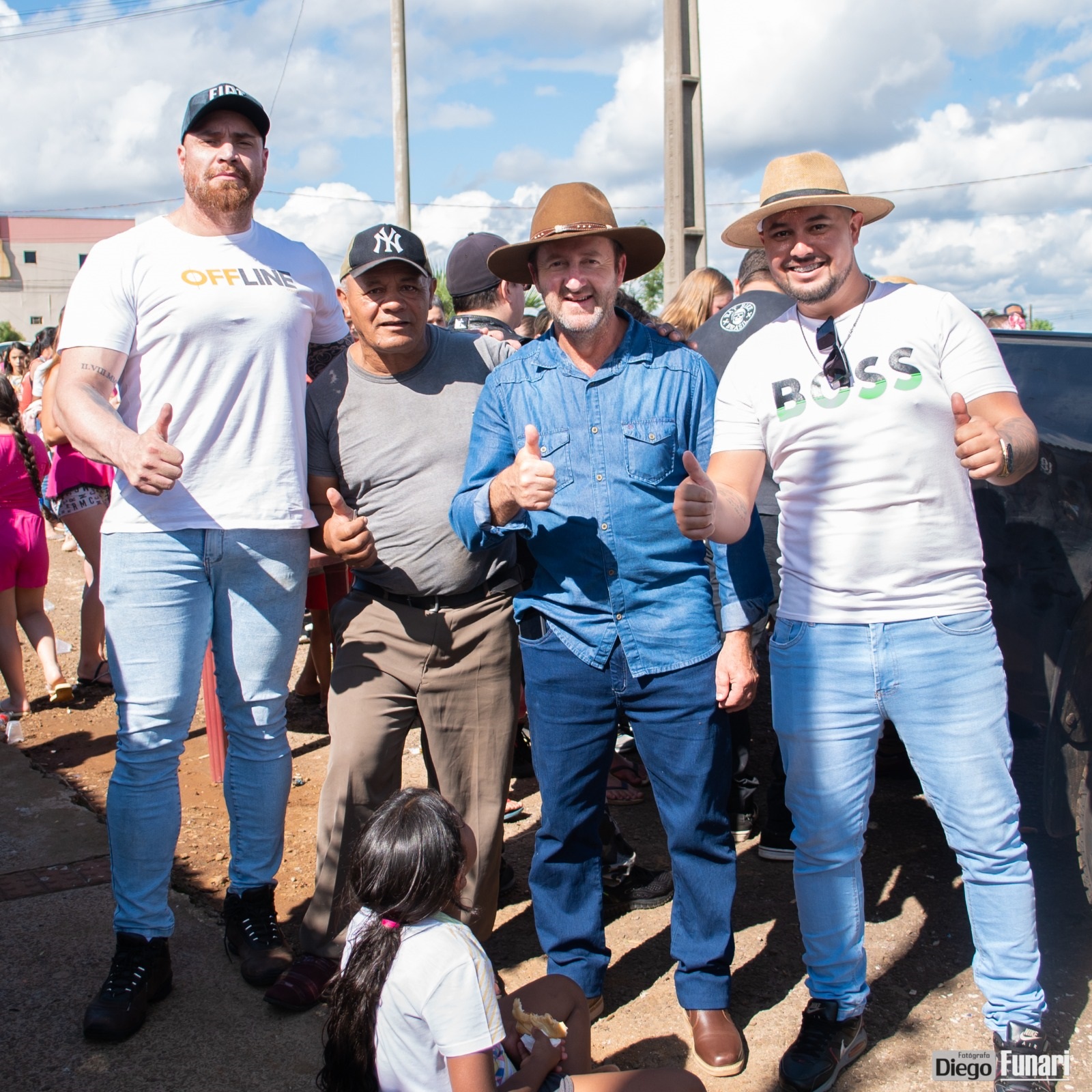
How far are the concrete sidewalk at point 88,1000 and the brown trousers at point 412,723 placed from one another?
0.28 m

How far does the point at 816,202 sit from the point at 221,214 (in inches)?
62.9

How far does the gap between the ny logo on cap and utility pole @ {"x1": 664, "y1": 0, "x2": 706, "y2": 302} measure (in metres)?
5.09

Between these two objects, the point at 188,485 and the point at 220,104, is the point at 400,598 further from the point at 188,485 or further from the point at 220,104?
the point at 220,104

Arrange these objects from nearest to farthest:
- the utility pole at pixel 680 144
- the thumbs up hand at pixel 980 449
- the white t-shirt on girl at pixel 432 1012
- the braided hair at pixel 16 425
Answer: the white t-shirt on girl at pixel 432 1012 < the thumbs up hand at pixel 980 449 < the braided hair at pixel 16 425 < the utility pole at pixel 680 144

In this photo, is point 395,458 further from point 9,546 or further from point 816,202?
point 9,546

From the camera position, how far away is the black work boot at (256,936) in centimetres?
297

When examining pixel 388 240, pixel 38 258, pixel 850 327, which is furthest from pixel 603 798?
pixel 38 258

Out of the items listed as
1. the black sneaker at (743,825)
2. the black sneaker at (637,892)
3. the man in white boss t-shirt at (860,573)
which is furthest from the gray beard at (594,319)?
the black sneaker at (743,825)

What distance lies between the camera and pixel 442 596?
9.72ft

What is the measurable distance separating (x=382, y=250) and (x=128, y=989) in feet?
6.89

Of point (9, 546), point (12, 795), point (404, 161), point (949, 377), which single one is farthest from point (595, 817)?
point (404, 161)

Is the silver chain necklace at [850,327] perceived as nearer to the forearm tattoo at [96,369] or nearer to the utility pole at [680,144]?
the forearm tattoo at [96,369]

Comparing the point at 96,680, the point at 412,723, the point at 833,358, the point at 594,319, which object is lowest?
the point at 96,680

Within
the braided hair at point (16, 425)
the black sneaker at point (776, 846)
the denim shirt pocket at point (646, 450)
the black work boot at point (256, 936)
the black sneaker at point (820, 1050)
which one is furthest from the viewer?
the braided hair at point (16, 425)
